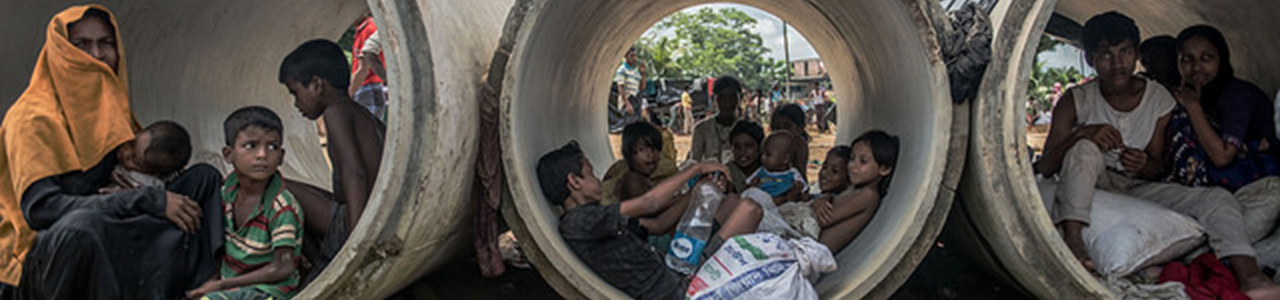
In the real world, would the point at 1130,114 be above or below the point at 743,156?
above

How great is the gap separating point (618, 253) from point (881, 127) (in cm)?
228

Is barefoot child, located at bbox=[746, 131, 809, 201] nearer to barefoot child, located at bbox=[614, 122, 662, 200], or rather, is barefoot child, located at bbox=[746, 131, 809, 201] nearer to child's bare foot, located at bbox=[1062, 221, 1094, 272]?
barefoot child, located at bbox=[614, 122, 662, 200]

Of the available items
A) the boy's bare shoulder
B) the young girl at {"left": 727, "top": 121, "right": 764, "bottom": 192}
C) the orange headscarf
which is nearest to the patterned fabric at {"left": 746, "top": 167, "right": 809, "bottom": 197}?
the young girl at {"left": 727, "top": 121, "right": 764, "bottom": 192}

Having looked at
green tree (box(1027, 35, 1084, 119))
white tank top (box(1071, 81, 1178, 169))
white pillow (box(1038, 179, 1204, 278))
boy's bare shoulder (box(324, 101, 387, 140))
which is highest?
boy's bare shoulder (box(324, 101, 387, 140))

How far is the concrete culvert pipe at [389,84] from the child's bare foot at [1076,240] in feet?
7.79

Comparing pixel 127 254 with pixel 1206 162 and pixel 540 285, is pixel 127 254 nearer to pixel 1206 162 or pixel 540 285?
pixel 540 285

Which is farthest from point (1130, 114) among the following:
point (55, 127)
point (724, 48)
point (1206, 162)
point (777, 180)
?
point (724, 48)

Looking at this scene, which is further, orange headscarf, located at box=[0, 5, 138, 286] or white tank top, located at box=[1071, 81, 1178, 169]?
white tank top, located at box=[1071, 81, 1178, 169]

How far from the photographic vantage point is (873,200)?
11.0ft

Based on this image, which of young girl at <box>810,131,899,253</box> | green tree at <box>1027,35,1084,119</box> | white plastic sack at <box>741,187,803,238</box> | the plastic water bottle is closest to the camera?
the plastic water bottle

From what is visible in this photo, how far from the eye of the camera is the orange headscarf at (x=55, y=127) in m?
2.74

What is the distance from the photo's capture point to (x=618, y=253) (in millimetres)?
2922

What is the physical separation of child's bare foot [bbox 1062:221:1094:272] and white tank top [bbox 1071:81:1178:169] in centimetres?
57

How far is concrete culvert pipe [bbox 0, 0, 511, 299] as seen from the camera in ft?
8.27
